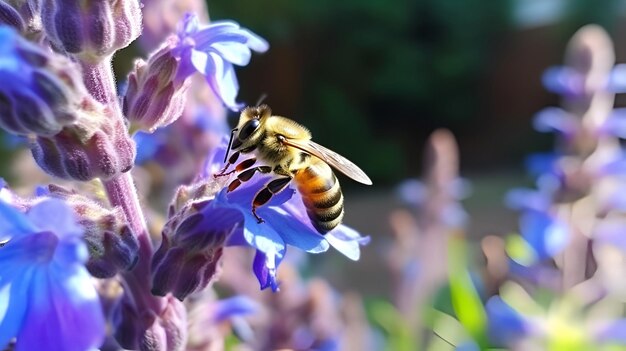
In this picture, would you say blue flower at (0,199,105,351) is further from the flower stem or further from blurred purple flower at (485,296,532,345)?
blurred purple flower at (485,296,532,345)

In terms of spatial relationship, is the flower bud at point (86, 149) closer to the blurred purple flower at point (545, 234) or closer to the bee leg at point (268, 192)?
the bee leg at point (268, 192)

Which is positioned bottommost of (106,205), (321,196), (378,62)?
(378,62)

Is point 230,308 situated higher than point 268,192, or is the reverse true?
point 268,192

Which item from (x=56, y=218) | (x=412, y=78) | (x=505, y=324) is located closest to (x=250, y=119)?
(x=56, y=218)

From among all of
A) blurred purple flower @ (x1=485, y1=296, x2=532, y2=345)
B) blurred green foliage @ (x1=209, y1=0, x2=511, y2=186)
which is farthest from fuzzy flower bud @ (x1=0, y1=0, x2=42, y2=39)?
blurred green foliage @ (x1=209, y1=0, x2=511, y2=186)

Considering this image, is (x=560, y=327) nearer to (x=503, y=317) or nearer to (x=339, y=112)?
(x=503, y=317)

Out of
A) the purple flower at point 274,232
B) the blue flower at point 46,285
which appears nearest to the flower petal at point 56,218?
the blue flower at point 46,285

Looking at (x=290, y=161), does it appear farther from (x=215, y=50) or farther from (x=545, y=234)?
(x=545, y=234)

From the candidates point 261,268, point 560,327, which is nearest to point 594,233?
point 560,327
